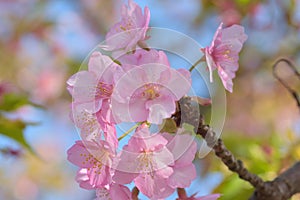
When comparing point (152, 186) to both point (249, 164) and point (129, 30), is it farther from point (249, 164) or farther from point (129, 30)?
point (249, 164)

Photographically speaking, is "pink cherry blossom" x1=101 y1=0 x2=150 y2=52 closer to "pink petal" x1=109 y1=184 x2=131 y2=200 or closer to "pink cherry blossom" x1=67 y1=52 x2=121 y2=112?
"pink cherry blossom" x1=67 y1=52 x2=121 y2=112

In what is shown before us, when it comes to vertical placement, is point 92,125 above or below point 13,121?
below

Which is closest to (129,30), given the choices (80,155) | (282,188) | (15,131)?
(80,155)

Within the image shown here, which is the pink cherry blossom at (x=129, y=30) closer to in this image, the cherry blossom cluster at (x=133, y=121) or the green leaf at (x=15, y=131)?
the cherry blossom cluster at (x=133, y=121)

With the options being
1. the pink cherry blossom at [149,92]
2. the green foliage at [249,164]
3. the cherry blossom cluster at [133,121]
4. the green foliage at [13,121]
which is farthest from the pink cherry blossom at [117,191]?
the green foliage at [13,121]

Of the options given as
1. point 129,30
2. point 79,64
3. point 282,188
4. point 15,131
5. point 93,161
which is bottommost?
point 282,188

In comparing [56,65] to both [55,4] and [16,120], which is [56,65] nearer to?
[55,4]

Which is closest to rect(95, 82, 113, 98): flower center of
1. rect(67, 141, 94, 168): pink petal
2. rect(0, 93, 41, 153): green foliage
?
rect(67, 141, 94, 168): pink petal

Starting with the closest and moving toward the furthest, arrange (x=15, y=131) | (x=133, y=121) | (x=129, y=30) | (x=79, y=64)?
(x=133, y=121), (x=129, y=30), (x=15, y=131), (x=79, y=64)
